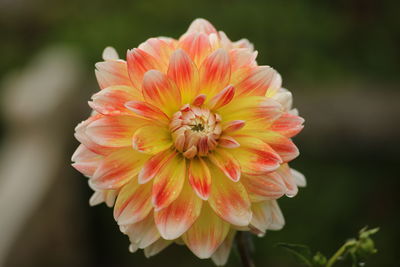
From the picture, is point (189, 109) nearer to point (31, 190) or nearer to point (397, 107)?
point (31, 190)

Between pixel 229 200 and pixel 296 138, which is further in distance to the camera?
pixel 296 138

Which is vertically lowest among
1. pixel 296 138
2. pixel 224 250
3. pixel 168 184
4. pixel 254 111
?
pixel 296 138

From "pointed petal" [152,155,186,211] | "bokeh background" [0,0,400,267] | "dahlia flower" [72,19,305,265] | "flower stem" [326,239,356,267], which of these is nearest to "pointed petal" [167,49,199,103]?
"dahlia flower" [72,19,305,265]

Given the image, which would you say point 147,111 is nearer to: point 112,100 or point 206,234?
point 112,100

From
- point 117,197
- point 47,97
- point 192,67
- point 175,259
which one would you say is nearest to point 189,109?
point 192,67

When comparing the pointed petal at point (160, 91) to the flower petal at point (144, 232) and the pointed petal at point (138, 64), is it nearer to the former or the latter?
the pointed petal at point (138, 64)

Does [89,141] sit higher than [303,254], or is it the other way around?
[89,141]

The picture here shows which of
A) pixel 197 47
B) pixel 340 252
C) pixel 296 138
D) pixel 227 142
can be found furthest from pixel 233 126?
pixel 296 138
